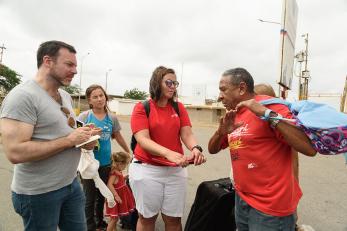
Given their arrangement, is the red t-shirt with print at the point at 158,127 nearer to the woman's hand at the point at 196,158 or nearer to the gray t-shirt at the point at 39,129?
the woman's hand at the point at 196,158

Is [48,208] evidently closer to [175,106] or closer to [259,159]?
[175,106]

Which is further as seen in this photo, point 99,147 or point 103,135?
point 103,135

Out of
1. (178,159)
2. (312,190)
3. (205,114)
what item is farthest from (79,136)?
(205,114)

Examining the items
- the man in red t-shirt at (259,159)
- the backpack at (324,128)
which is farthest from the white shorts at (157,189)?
the backpack at (324,128)

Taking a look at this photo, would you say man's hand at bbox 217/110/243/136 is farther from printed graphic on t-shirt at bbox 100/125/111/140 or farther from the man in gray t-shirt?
printed graphic on t-shirt at bbox 100/125/111/140

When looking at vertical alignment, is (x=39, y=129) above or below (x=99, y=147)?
above

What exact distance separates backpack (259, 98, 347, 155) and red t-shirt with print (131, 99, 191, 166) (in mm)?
1246

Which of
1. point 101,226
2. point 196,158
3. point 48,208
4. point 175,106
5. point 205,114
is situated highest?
point 175,106

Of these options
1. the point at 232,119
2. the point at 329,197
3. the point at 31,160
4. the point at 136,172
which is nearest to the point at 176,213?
the point at 136,172

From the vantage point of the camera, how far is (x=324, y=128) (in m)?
1.63

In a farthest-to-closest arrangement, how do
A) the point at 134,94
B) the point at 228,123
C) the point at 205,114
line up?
the point at 134,94, the point at 205,114, the point at 228,123

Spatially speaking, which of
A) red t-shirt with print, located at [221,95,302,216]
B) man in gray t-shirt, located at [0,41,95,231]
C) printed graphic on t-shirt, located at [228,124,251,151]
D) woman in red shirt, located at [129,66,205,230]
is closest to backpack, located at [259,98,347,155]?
red t-shirt with print, located at [221,95,302,216]

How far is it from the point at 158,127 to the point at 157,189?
A: 568mm

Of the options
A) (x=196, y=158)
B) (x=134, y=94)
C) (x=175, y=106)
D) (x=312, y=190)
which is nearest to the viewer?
(x=196, y=158)
